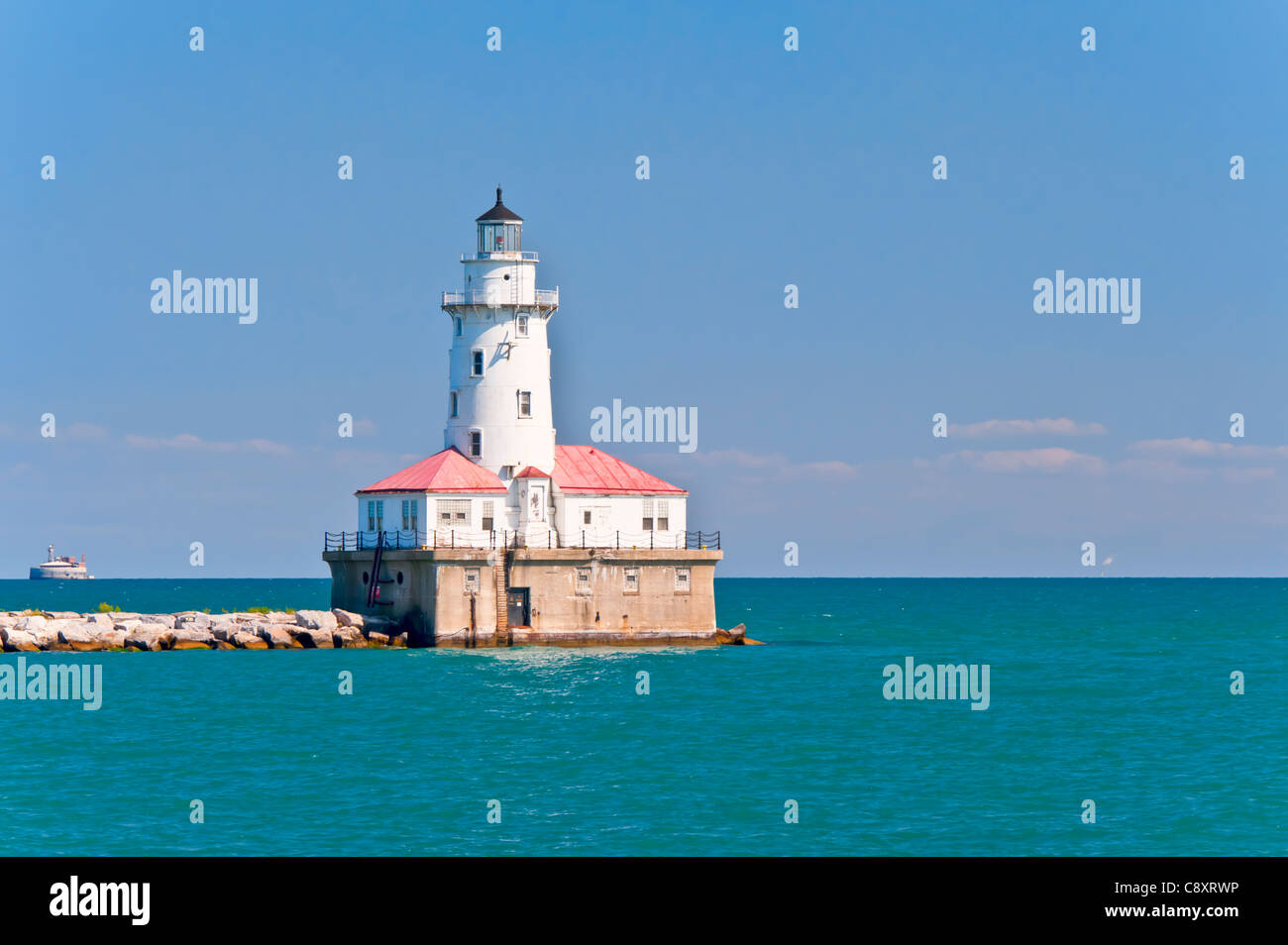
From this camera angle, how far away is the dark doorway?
6925 cm

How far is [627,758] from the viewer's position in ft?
142

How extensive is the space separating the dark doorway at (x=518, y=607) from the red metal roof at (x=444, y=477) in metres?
4.41

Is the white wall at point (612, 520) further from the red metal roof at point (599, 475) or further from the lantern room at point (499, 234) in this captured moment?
the lantern room at point (499, 234)

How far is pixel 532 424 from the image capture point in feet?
237

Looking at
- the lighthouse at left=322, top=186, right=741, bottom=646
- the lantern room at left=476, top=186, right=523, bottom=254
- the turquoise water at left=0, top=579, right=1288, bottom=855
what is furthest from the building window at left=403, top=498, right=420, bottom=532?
the lantern room at left=476, top=186, right=523, bottom=254

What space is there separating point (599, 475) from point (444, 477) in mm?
7002

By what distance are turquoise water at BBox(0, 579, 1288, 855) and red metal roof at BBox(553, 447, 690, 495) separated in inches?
276
